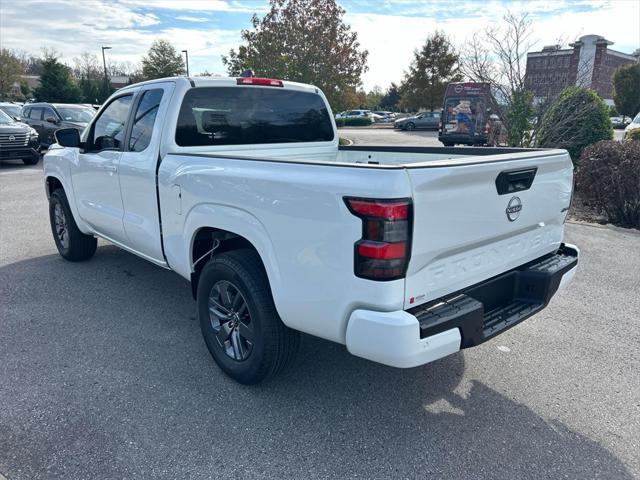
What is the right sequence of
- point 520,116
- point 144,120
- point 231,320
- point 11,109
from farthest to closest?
point 11,109 < point 520,116 < point 144,120 < point 231,320

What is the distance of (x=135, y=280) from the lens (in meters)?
5.20

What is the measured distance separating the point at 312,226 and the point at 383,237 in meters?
0.39

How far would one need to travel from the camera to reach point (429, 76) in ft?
143

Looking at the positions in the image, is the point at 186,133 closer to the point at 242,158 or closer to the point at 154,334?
the point at 242,158

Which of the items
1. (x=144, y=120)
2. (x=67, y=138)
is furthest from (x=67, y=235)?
(x=144, y=120)

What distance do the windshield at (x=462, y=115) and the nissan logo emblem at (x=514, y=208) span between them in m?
18.5

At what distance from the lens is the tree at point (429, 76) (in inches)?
1672

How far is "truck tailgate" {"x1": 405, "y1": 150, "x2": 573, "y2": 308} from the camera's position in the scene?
2.34 meters

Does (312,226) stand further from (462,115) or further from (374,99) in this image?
(374,99)

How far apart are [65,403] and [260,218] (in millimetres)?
1673

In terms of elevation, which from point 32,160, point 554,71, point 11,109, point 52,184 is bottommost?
point 32,160

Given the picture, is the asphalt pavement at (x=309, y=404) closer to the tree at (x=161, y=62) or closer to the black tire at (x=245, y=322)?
the black tire at (x=245, y=322)

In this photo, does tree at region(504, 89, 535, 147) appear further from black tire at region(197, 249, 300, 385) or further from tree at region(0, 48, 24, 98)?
tree at region(0, 48, 24, 98)

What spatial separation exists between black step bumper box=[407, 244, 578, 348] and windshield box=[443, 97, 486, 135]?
18.3m
